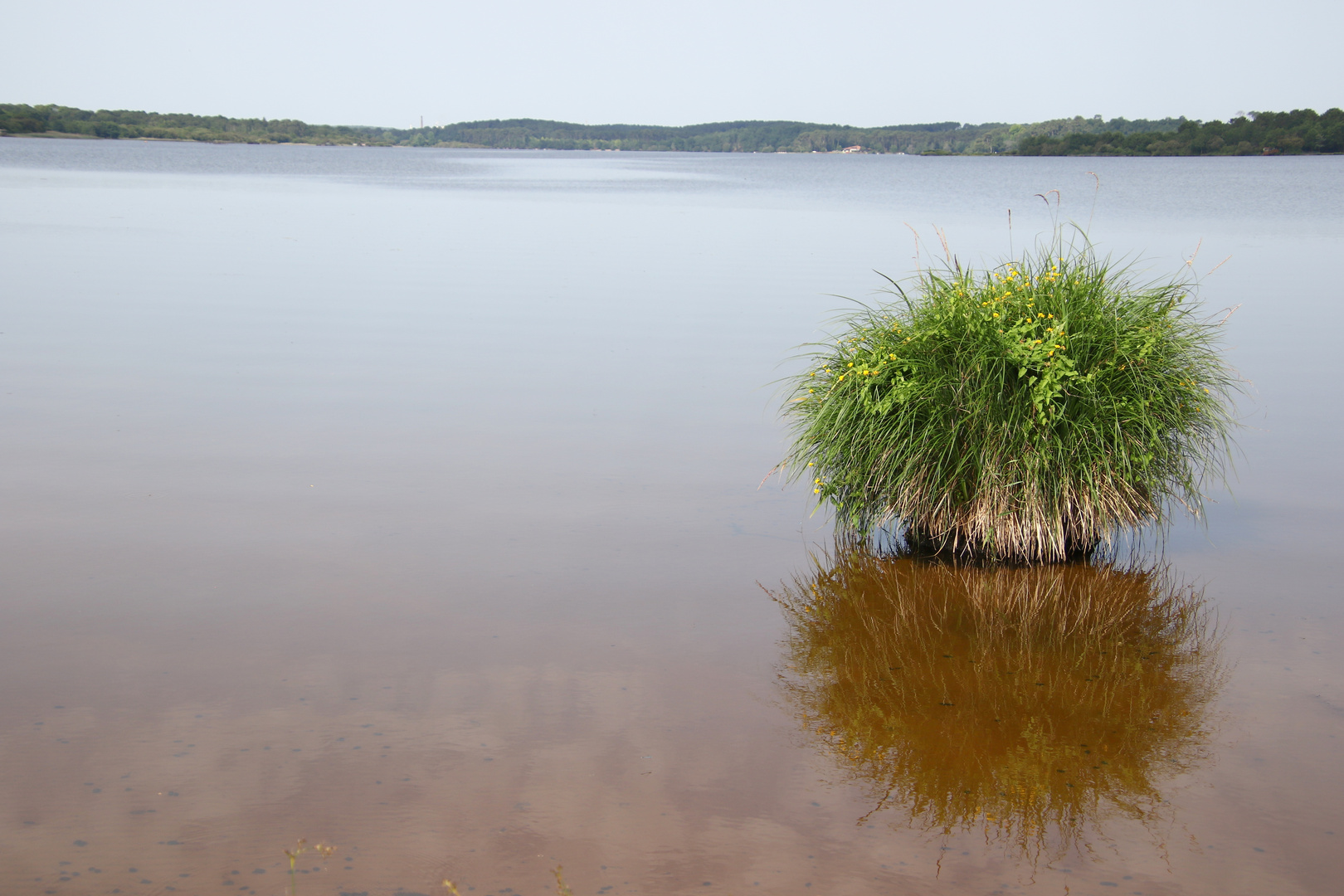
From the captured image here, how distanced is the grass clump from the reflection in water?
1.07 ft

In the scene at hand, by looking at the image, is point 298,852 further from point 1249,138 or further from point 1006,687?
point 1249,138

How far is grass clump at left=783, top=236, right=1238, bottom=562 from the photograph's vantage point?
6906mm

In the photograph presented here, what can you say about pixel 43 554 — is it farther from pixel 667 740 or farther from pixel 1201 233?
pixel 1201 233

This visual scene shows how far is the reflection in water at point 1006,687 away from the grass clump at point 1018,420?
327 millimetres

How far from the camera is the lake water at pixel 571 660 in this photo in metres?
4.21

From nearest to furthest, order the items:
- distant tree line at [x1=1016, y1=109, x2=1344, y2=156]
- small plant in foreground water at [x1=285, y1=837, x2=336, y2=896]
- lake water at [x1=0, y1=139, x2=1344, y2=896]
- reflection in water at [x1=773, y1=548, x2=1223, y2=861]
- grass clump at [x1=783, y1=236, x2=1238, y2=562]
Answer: small plant in foreground water at [x1=285, y1=837, x2=336, y2=896] < lake water at [x1=0, y1=139, x2=1344, y2=896] < reflection in water at [x1=773, y1=548, x2=1223, y2=861] < grass clump at [x1=783, y1=236, x2=1238, y2=562] < distant tree line at [x1=1016, y1=109, x2=1344, y2=156]

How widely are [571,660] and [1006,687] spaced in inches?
86.8

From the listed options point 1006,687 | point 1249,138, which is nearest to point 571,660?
point 1006,687

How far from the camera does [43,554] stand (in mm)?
6852

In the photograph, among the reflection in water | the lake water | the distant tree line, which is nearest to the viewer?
the lake water

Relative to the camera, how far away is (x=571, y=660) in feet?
18.9

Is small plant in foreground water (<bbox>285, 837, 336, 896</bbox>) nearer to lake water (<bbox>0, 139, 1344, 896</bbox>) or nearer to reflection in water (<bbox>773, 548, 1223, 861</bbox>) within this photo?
lake water (<bbox>0, 139, 1344, 896</bbox>)

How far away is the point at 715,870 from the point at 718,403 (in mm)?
7596

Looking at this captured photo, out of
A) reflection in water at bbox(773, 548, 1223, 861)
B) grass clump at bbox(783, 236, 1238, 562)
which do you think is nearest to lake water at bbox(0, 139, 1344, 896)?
reflection in water at bbox(773, 548, 1223, 861)
